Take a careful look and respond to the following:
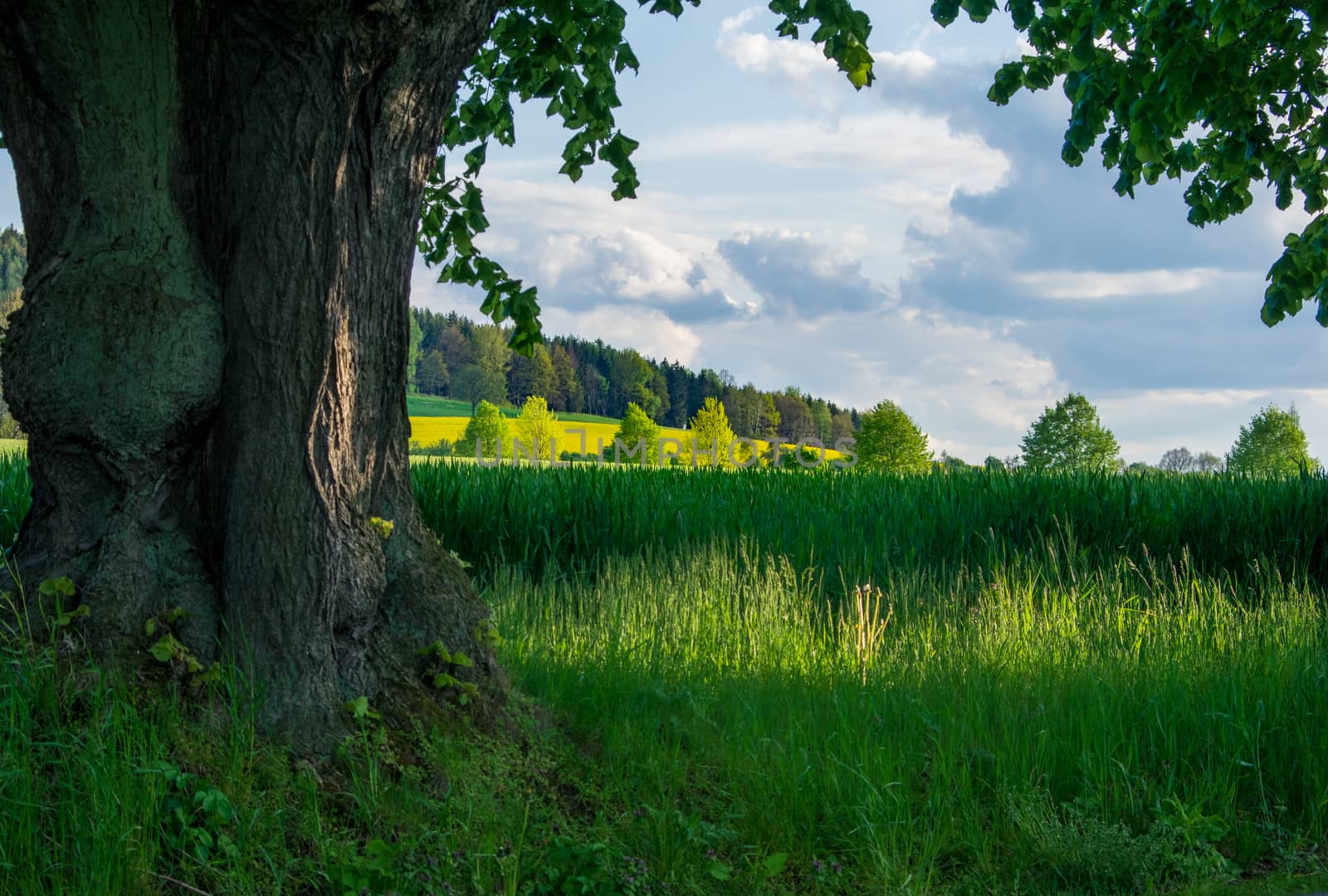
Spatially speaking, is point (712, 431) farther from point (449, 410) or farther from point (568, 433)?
point (449, 410)

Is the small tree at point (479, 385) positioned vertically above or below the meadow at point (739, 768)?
above

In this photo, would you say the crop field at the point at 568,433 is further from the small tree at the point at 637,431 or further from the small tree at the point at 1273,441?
the small tree at the point at 1273,441

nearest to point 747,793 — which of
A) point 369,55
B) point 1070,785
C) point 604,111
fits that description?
point 1070,785

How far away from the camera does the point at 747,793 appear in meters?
3.90

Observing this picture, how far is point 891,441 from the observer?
38688 millimetres

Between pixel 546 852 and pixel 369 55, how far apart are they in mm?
3100

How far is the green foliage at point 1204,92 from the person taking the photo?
7066mm

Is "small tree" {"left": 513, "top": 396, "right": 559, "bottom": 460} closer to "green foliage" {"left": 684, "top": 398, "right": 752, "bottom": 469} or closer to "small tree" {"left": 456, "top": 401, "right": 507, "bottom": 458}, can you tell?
"small tree" {"left": 456, "top": 401, "right": 507, "bottom": 458}

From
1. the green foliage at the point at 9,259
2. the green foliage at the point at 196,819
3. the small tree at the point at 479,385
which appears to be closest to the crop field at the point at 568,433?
the small tree at the point at 479,385

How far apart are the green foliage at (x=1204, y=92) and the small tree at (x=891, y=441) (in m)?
27.3

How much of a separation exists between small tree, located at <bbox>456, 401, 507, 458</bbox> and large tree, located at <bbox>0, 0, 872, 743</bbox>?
48.5m

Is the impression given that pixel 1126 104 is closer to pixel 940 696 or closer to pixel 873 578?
pixel 873 578

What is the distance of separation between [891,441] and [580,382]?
130ft

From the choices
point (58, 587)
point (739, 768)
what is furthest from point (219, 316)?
point (739, 768)
